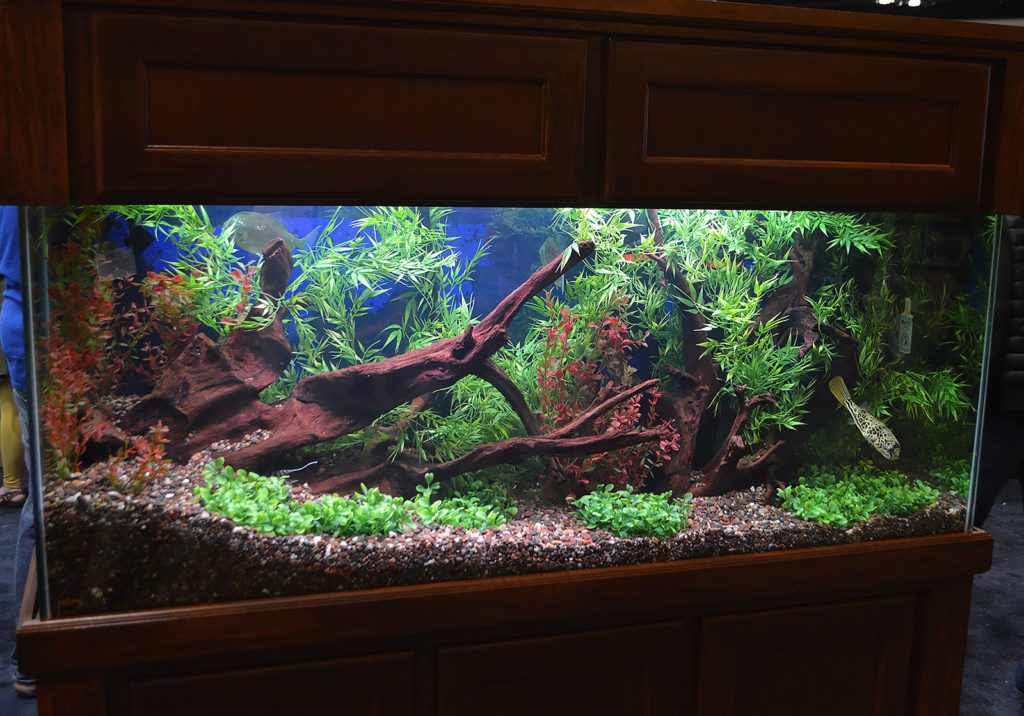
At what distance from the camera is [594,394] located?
162cm

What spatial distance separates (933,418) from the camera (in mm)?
1747

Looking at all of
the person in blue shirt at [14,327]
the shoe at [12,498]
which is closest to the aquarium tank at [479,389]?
the person in blue shirt at [14,327]

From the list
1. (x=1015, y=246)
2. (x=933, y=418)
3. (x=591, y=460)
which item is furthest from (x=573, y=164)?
(x=1015, y=246)

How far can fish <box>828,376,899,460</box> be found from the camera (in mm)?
1706

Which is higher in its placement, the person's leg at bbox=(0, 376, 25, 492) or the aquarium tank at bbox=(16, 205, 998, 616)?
the aquarium tank at bbox=(16, 205, 998, 616)

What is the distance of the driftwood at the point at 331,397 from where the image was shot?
1.41 metres

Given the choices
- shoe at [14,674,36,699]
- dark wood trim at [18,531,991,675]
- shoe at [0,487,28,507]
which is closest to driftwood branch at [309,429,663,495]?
dark wood trim at [18,531,991,675]

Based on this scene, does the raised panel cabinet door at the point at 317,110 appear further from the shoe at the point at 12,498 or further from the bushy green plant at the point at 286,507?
the shoe at the point at 12,498

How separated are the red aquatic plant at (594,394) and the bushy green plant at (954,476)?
674mm

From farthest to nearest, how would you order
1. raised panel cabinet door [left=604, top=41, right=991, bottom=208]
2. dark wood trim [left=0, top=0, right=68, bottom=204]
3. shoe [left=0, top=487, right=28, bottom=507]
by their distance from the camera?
shoe [left=0, top=487, right=28, bottom=507] → raised panel cabinet door [left=604, top=41, right=991, bottom=208] → dark wood trim [left=0, top=0, right=68, bottom=204]

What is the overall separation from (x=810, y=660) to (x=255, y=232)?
1.47 m

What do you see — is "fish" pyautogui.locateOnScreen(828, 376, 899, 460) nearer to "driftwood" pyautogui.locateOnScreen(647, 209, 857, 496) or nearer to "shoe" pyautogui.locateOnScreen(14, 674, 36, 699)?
"driftwood" pyautogui.locateOnScreen(647, 209, 857, 496)

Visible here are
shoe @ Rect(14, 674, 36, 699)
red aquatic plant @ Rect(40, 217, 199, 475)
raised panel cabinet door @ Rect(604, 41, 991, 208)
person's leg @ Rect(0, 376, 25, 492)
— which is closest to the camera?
red aquatic plant @ Rect(40, 217, 199, 475)

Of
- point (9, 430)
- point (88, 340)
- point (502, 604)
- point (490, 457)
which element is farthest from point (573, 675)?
point (9, 430)
